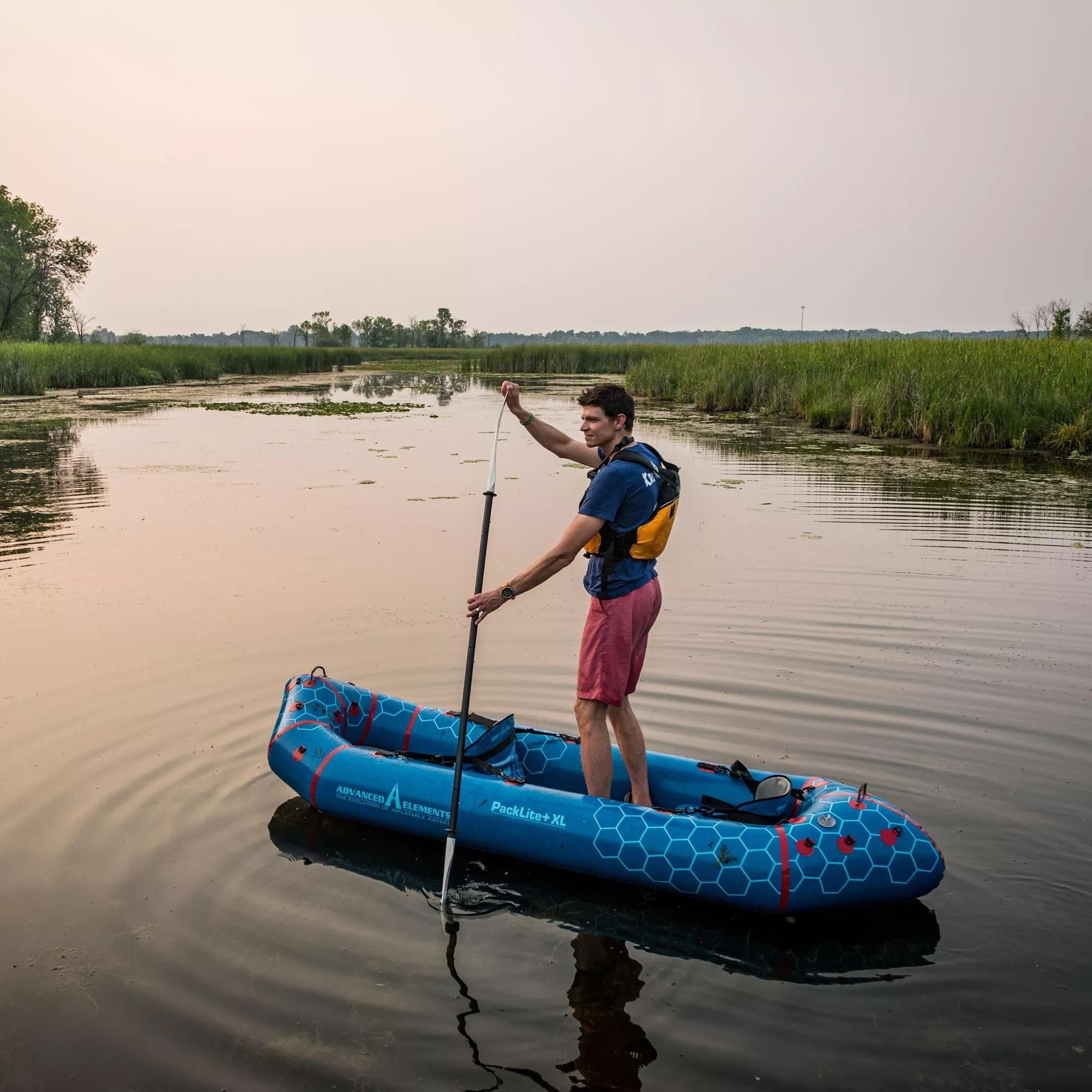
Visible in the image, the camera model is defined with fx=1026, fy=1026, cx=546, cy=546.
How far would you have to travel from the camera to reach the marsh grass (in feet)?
89.7

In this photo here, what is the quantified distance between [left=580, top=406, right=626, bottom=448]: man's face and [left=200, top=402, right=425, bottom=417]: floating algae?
19.2 m

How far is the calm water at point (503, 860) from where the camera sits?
299 cm

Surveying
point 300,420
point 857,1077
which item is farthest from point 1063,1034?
point 300,420

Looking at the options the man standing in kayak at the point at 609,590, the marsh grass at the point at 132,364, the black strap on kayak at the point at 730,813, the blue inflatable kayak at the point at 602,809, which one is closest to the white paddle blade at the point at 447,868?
the blue inflatable kayak at the point at 602,809

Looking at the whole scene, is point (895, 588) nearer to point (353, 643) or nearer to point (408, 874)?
point (353, 643)

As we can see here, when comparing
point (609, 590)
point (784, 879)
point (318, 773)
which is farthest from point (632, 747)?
point (318, 773)

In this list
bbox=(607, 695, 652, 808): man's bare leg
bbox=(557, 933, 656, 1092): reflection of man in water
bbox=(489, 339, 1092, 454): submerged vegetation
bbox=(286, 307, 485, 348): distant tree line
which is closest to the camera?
bbox=(557, 933, 656, 1092): reflection of man in water

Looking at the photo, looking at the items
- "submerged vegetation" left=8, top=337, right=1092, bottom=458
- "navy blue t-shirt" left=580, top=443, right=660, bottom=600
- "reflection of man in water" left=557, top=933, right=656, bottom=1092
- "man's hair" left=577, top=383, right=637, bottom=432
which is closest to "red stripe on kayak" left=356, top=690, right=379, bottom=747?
"navy blue t-shirt" left=580, top=443, right=660, bottom=600

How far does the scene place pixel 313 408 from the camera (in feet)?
79.4

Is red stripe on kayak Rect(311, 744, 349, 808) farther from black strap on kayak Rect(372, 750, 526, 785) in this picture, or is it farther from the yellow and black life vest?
the yellow and black life vest

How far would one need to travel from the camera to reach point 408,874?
4.04 m

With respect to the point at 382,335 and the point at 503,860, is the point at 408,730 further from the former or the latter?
the point at 382,335

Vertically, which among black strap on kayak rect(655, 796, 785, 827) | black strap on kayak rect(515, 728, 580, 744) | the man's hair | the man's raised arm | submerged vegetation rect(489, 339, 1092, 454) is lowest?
black strap on kayak rect(655, 796, 785, 827)

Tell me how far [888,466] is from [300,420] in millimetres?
12344
